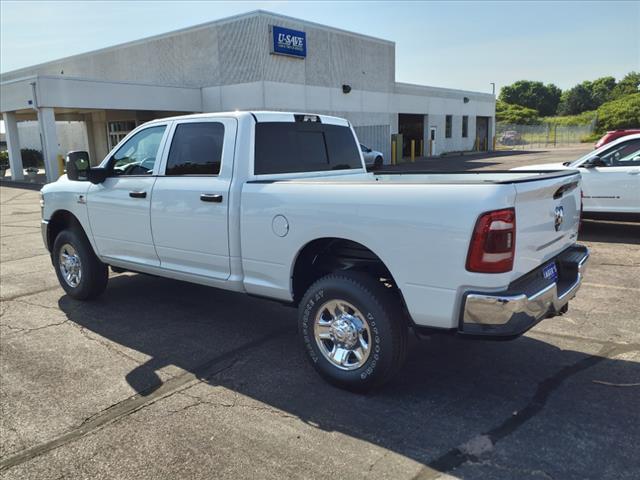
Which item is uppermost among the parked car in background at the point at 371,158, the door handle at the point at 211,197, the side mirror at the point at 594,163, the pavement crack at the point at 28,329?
the door handle at the point at 211,197

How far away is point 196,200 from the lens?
15.1 feet

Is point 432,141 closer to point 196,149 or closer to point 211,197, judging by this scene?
point 196,149

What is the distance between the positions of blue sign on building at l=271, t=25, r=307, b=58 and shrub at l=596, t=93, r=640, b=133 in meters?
44.9

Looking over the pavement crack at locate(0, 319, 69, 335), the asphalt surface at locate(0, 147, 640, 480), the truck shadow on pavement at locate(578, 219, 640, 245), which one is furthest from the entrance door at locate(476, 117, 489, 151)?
the pavement crack at locate(0, 319, 69, 335)

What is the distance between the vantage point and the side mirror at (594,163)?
8.98m

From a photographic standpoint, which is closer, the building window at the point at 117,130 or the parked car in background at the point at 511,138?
the building window at the point at 117,130

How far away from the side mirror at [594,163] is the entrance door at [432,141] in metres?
→ 31.0

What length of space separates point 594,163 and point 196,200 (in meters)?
7.27

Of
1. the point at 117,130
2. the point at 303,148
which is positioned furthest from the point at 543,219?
the point at 117,130

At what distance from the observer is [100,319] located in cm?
566

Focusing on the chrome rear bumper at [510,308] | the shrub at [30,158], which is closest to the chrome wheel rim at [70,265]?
the chrome rear bumper at [510,308]

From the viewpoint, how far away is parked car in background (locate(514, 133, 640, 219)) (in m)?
8.66

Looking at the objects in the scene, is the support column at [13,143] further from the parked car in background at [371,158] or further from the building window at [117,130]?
the parked car in background at [371,158]

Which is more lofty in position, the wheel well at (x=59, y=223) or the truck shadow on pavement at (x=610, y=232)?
the wheel well at (x=59, y=223)
